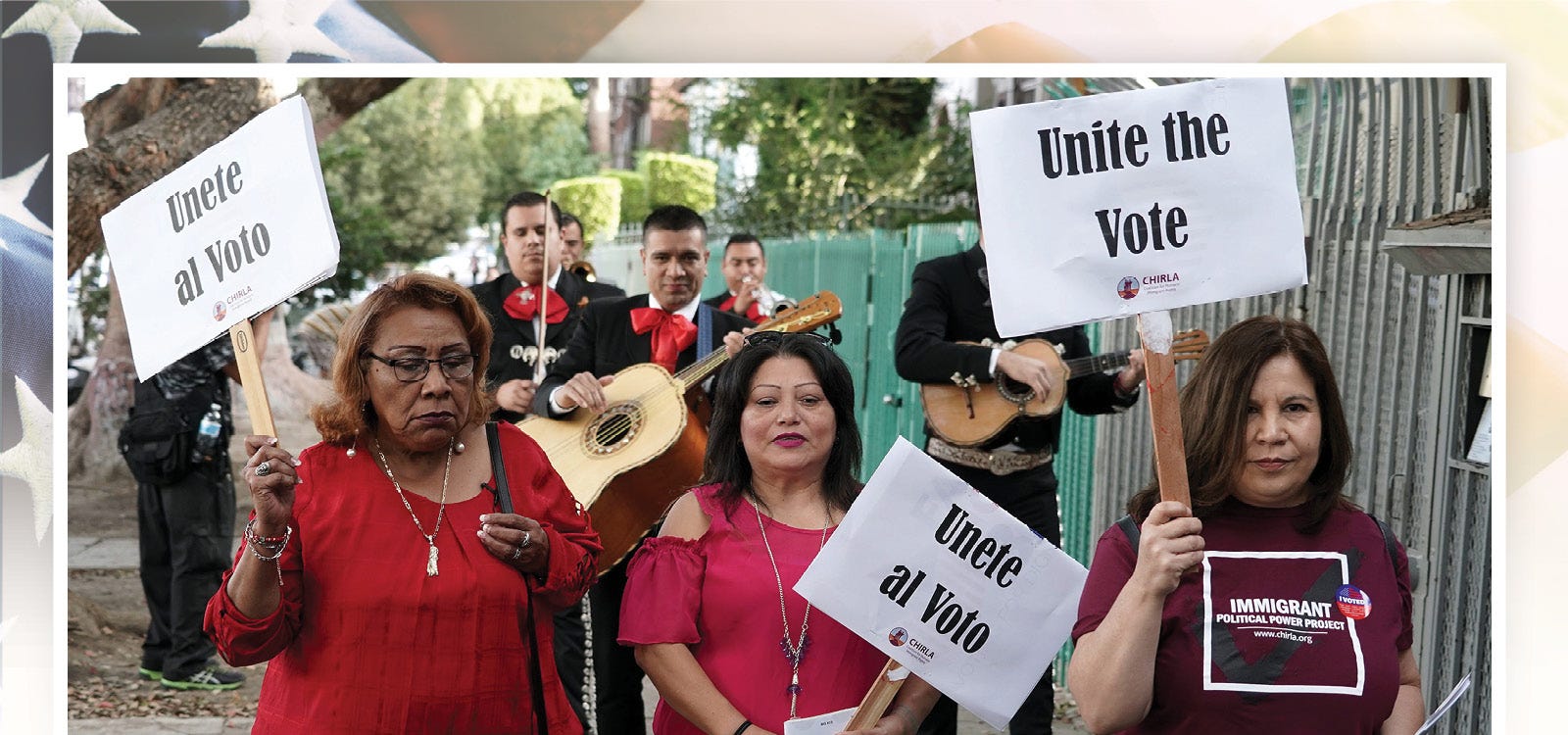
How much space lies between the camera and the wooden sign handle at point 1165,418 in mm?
2961

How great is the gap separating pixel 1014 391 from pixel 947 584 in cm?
239

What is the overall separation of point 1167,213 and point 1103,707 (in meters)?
1.02

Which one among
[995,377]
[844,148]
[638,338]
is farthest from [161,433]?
[844,148]

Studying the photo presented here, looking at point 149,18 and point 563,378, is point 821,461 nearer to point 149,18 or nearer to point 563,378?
point 563,378

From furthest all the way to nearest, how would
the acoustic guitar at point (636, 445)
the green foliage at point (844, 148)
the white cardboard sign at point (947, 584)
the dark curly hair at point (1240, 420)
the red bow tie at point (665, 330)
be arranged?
the green foliage at point (844, 148) < the red bow tie at point (665, 330) < the acoustic guitar at point (636, 445) < the white cardboard sign at point (947, 584) < the dark curly hair at point (1240, 420)

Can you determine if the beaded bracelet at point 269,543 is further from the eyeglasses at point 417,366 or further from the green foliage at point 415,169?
the green foliage at point 415,169

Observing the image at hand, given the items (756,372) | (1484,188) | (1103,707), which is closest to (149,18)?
(756,372)

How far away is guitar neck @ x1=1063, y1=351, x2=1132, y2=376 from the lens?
574 cm

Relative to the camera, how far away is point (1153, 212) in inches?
122

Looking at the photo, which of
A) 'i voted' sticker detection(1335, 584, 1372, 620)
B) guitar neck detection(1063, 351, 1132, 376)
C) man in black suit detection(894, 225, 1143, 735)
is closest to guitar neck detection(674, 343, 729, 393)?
man in black suit detection(894, 225, 1143, 735)

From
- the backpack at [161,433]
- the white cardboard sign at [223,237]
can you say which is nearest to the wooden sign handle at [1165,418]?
the white cardboard sign at [223,237]

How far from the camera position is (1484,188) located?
463 centimetres

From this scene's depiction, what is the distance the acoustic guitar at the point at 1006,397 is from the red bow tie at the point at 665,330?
3.39 feet

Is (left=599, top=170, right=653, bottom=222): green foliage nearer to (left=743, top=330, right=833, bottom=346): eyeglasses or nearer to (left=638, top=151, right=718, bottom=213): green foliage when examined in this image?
(left=638, top=151, right=718, bottom=213): green foliage
